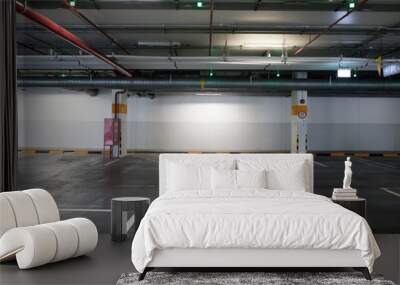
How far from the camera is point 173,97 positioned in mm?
20922

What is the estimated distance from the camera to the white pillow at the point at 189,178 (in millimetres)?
Result: 5051

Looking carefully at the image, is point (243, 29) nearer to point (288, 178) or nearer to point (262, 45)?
point (262, 45)

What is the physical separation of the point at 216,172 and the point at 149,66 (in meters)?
8.32

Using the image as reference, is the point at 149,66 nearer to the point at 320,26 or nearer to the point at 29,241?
the point at 320,26

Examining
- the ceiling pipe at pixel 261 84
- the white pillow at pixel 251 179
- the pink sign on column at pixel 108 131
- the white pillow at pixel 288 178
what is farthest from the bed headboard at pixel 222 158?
the pink sign on column at pixel 108 131

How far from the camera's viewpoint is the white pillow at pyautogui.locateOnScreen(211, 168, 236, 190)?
16.4 feet

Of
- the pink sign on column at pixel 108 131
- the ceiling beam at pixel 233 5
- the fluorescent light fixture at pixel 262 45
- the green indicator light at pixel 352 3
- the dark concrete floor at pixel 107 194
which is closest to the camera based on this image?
the dark concrete floor at pixel 107 194

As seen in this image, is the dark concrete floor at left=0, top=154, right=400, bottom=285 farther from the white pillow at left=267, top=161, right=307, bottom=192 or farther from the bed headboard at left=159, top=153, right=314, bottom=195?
the white pillow at left=267, top=161, right=307, bottom=192

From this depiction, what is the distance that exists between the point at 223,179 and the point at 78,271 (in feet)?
5.57

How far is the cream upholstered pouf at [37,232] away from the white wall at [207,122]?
16.2 m

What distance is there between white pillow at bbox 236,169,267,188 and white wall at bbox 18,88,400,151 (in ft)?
51.3

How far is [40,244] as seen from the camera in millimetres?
3918

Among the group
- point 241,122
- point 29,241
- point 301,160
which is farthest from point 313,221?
point 241,122

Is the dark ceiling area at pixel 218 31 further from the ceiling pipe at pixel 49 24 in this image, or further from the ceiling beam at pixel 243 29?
the ceiling pipe at pixel 49 24
